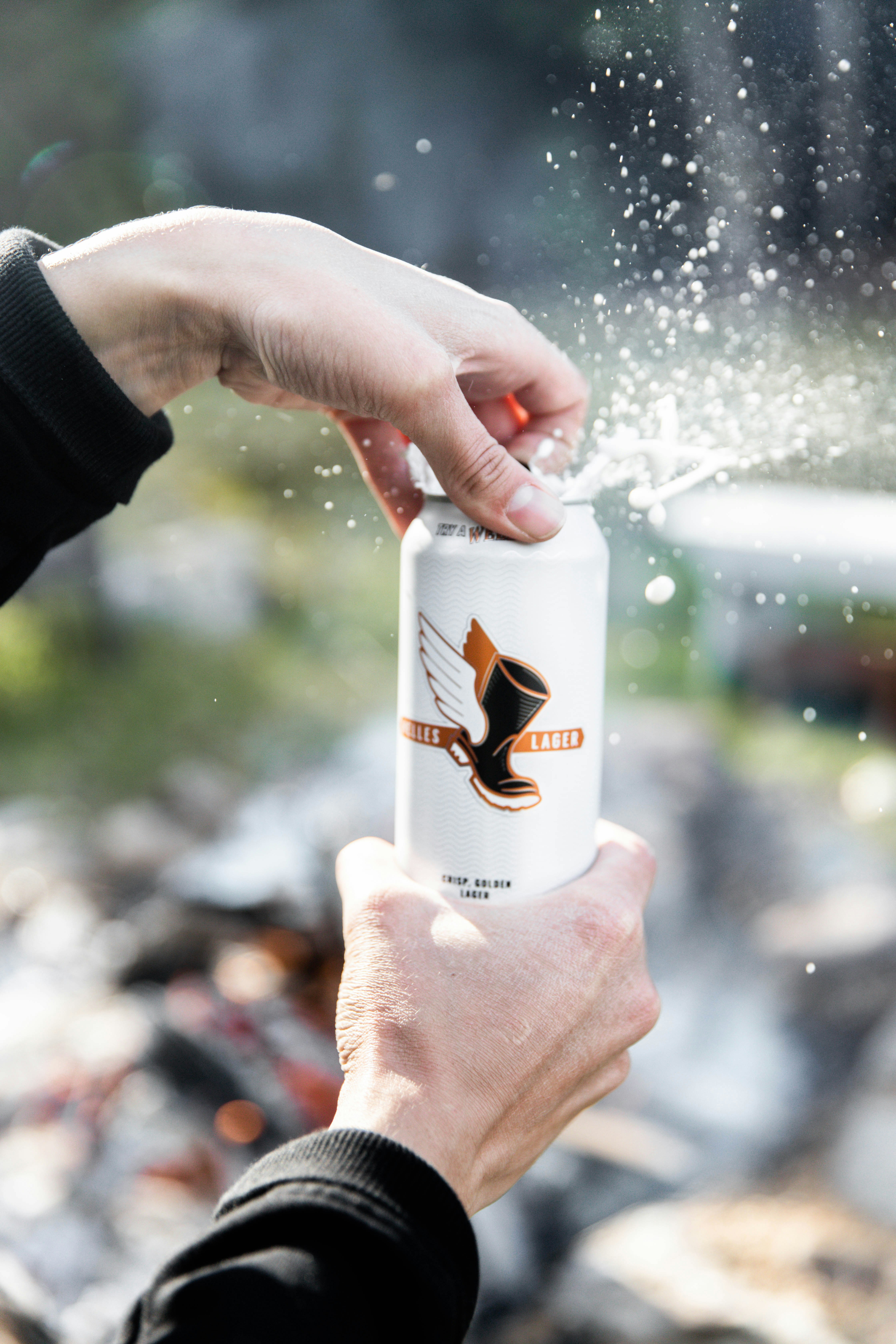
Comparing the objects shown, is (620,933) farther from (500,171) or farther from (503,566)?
(500,171)

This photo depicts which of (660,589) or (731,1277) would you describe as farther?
(731,1277)

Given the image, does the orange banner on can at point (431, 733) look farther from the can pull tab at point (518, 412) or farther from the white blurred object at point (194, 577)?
the white blurred object at point (194, 577)

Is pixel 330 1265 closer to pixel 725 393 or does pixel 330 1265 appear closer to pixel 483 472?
pixel 483 472

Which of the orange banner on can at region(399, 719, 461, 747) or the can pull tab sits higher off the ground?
the can pull tab

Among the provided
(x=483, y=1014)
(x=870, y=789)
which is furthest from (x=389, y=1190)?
(x=870, y=789)

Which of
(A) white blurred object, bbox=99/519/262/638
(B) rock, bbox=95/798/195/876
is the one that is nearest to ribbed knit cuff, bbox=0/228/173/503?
(B) rock, bbox=95/798/195/876

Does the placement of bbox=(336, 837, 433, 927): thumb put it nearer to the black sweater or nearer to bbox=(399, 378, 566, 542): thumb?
the black sweater

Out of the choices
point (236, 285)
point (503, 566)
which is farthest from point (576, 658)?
point (236, 285)
